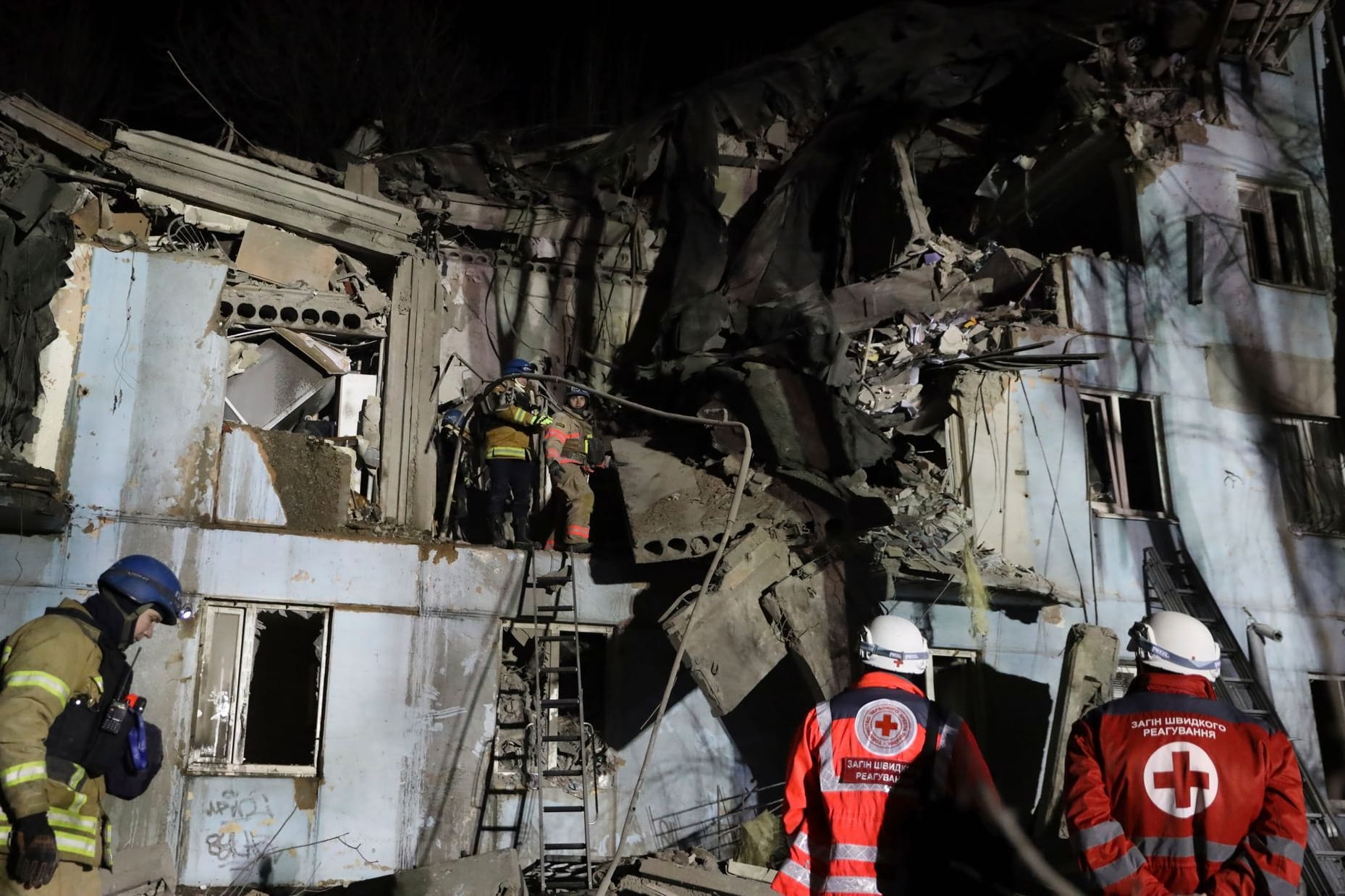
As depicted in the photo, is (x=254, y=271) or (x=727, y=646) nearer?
(x=727, y=646)

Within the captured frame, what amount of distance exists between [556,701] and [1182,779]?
21.4 ft

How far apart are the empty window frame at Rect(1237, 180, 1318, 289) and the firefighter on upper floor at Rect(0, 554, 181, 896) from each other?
13511 mm

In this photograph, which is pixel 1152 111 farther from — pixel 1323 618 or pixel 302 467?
pixel 302 467

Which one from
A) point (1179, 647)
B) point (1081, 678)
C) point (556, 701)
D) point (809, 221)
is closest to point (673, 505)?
point (556, 701)

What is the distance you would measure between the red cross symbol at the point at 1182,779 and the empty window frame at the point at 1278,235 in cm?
1141

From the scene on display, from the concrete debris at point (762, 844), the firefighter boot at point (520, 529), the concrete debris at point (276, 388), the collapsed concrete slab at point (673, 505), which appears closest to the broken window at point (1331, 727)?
the concrete debris at point (762, 844)

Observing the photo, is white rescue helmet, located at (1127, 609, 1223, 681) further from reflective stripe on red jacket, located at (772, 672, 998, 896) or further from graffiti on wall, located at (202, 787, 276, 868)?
graffiti on wall, located at (202, 787, 276, 868)

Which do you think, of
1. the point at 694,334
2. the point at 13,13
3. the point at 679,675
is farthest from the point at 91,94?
the point at 679,675

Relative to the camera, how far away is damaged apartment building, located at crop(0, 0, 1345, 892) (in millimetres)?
10219

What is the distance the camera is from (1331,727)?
1269 cm

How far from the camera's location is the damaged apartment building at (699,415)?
10.2m

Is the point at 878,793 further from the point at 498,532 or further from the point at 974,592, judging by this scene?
the point at 498,532

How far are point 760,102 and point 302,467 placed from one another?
7215 mm

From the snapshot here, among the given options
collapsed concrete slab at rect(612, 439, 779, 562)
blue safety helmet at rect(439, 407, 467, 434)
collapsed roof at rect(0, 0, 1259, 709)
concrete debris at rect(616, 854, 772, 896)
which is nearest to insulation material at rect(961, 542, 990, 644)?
collapsed roof at rect(0, 0, 1259, 709)
